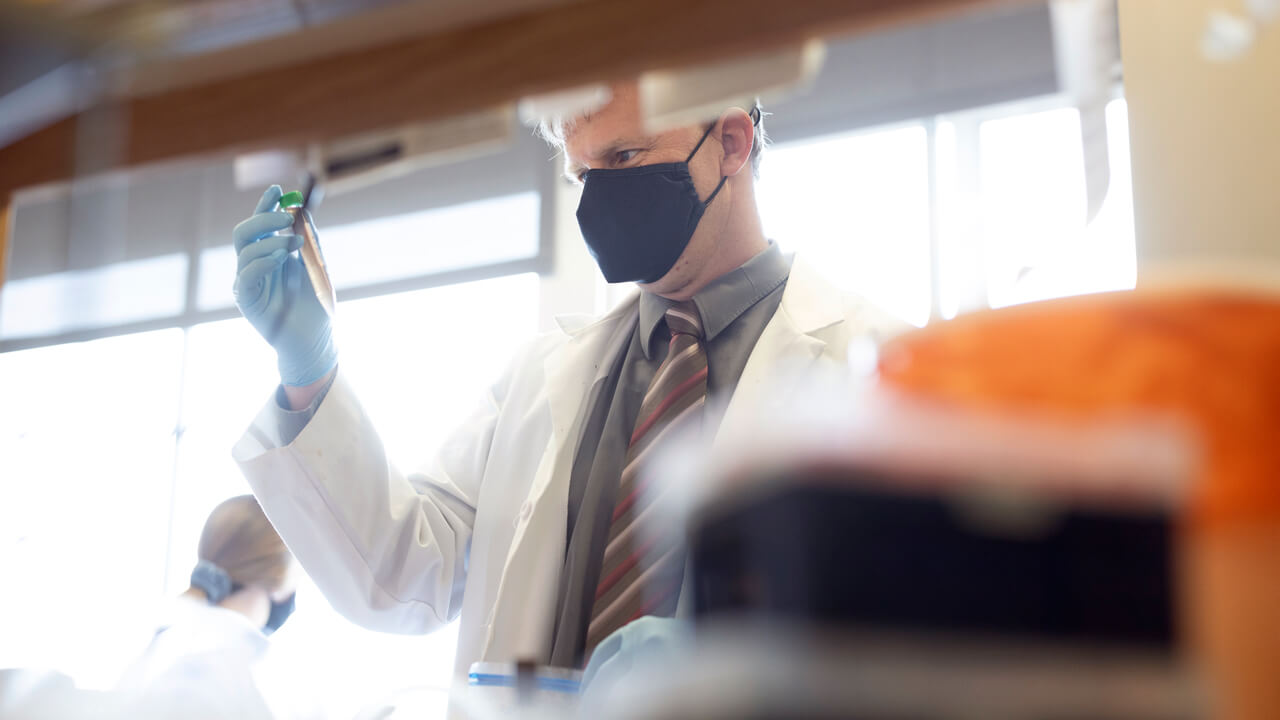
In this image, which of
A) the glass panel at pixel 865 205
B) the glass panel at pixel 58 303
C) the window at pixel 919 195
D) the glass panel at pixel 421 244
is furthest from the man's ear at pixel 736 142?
the glass panel at pixel 421 244

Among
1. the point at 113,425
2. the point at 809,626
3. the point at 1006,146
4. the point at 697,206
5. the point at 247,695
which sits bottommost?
the point at 247,695

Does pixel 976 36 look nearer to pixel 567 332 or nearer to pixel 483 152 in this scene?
pixel 567 332

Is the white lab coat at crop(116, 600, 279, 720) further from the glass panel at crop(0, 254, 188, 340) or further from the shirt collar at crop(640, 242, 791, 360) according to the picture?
the shirt collar at crop(640, 242, 791, 360)

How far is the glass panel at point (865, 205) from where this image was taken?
270 cm

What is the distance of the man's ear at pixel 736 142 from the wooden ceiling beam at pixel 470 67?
739mm

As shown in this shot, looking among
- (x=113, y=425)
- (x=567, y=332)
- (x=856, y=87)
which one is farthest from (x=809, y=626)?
(x=856, y=87)

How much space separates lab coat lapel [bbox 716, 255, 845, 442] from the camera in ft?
3.19

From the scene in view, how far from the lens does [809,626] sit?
0.74 feet

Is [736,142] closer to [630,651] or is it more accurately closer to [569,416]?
[569,416]

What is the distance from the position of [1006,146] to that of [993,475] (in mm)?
2638

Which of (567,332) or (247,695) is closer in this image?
(247,695)

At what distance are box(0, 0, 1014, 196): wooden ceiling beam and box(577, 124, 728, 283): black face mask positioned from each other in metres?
0.63

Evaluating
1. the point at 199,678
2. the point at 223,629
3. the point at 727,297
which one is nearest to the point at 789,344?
the point at 727,297

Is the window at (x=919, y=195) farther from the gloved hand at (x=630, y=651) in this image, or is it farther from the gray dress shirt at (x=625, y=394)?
the gloved hand at (x=630, y=651)
